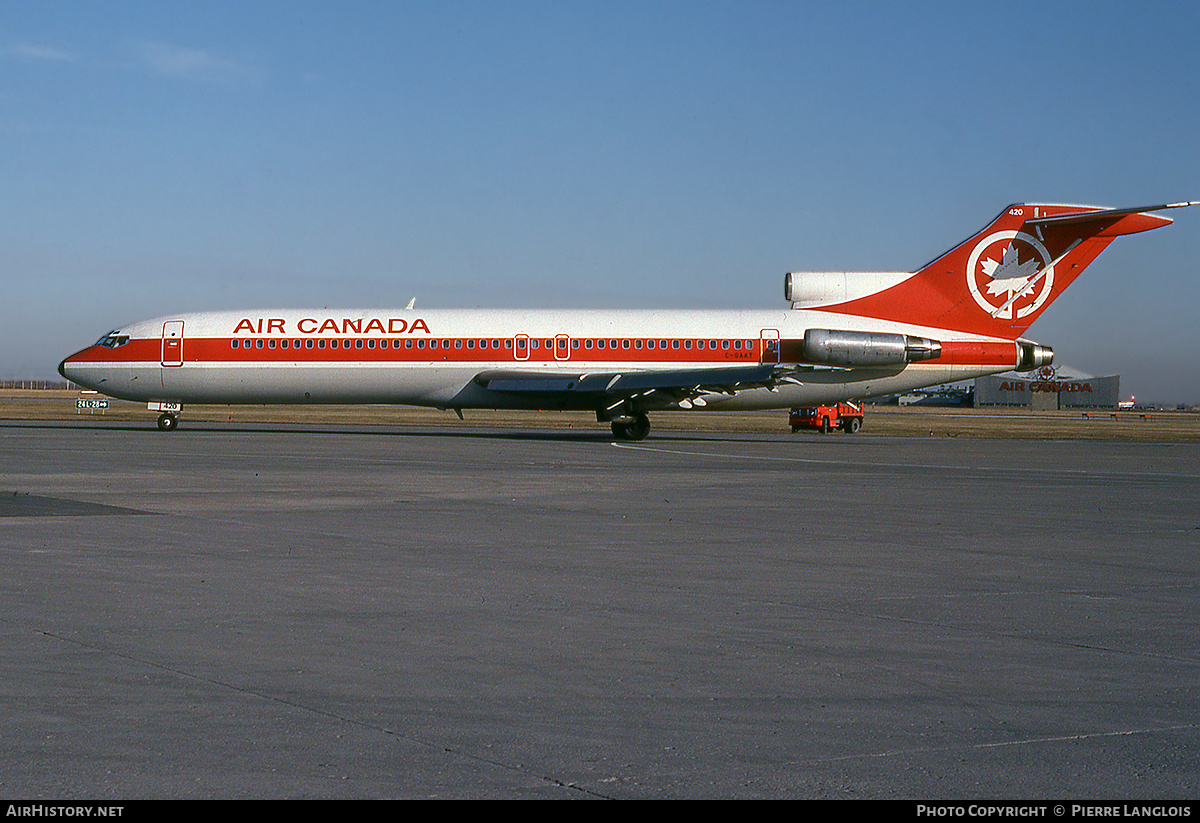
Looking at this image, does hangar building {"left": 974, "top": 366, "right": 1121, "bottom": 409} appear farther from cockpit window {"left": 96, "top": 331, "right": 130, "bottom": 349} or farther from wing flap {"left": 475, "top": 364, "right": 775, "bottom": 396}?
cockpit window {"left": 96, "top": 331, "right": 130, "bottom": 349}

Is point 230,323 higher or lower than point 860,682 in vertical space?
higher

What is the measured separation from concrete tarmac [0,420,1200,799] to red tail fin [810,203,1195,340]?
22.9 m

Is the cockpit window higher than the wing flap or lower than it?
higher

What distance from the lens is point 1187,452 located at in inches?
1363

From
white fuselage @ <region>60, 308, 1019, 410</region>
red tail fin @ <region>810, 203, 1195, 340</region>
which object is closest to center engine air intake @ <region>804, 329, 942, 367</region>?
white fuselage @ <region>60, 308, 1019, 410</region>

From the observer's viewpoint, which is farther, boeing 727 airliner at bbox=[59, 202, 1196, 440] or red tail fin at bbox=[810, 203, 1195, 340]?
red tail fin at bbox=[810, 203, 1195, 340]

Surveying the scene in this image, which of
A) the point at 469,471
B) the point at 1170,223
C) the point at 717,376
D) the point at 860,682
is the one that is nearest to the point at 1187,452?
the point at 1170,223

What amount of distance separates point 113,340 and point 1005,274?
2834 centimetres

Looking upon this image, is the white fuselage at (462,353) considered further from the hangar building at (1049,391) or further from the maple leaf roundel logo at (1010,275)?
the hangar building at (1049,391)

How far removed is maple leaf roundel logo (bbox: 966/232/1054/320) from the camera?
1522 inches

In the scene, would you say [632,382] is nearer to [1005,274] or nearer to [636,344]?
[636,344]

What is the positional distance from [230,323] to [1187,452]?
2853 cm
